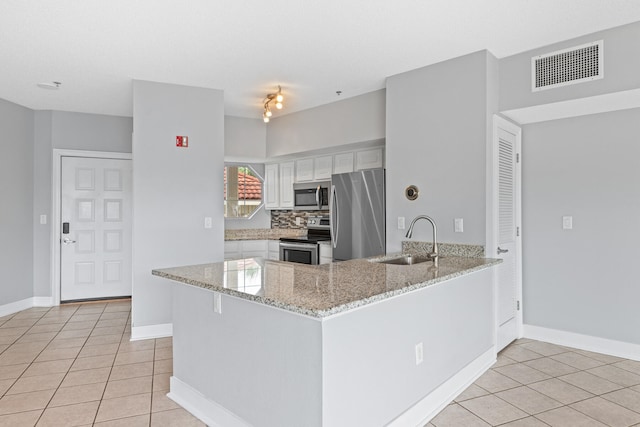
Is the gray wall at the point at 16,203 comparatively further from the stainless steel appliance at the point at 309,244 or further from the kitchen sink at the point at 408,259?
the kitchen sink at the point at 408,259

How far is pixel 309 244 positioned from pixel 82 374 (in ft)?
9.60

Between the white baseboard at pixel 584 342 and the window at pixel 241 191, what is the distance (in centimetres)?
419

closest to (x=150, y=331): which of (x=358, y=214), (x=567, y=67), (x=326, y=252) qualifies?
(x=326, y=252)

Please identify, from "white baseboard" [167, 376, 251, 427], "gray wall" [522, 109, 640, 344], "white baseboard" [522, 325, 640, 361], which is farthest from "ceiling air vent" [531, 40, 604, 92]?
"white baseboard" [167, 376, 251, 427]

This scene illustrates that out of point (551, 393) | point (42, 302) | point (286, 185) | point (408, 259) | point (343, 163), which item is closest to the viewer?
point (551, 393)

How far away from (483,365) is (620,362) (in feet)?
3.86

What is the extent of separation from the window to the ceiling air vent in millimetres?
4225

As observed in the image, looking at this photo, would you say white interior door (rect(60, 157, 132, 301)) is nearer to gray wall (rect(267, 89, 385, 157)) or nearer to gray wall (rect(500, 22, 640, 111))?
gray wall (rect(267, 89, 385, 157))

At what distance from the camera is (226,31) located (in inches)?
116

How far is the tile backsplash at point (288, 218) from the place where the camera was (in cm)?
626

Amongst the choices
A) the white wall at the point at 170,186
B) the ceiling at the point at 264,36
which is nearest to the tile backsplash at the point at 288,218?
the white wall at the point at 170,186

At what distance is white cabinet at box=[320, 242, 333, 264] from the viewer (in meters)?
5.13

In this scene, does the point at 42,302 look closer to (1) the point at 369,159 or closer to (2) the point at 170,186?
(2) the point at 170,186

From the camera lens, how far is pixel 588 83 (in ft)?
9.88
